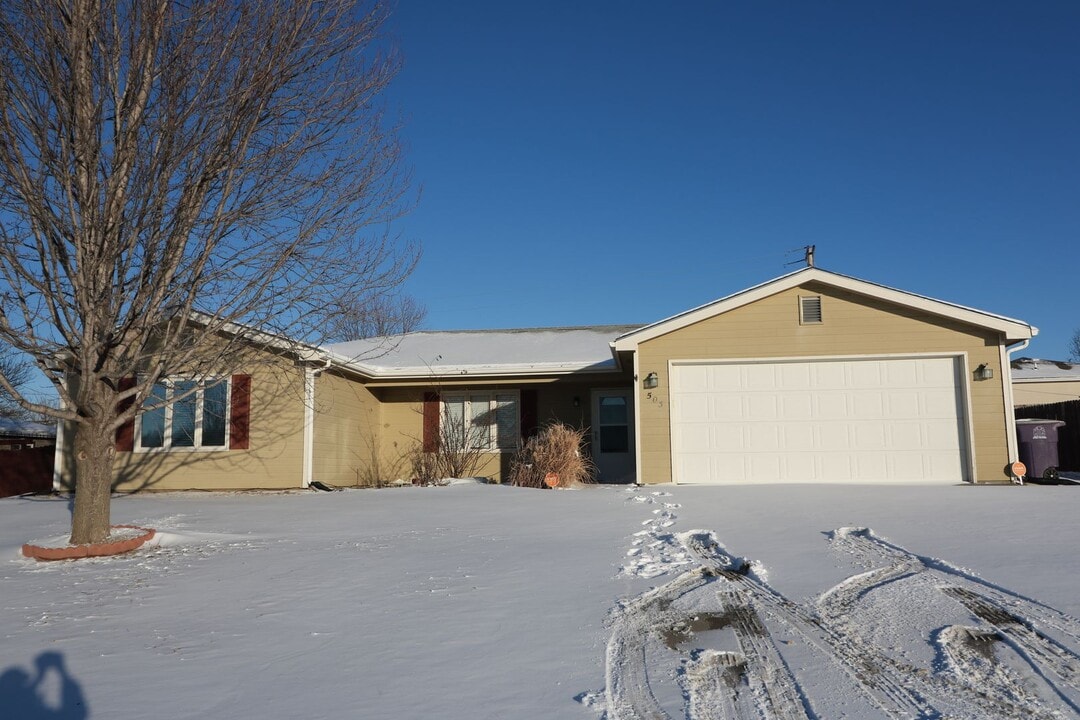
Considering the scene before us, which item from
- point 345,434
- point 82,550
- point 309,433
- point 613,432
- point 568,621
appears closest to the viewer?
point 568,621

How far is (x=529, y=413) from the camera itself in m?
15.6

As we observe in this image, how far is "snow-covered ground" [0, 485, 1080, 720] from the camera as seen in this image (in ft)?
11.3

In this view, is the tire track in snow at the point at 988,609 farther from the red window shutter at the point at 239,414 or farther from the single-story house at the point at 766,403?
the red window shutter at the point at 239,414

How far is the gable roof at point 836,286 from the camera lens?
1130cm

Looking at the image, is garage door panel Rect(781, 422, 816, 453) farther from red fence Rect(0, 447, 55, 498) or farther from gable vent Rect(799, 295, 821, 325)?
red fence Rect(0, 447, 55, 498)

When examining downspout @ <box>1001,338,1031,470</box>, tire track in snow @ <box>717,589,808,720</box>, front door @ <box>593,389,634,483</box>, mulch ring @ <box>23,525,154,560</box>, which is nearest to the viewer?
tire track in snow @ <box>717,589,808,720</box>

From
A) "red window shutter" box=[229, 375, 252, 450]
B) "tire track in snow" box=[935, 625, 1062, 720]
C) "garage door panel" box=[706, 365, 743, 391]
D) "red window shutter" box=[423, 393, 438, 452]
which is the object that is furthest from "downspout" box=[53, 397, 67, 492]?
"tire track in snow" box=[935, 625, 1062, 720]

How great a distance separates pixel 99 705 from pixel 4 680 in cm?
78

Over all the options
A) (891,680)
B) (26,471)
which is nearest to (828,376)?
(891,680)

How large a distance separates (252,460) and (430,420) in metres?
3.89

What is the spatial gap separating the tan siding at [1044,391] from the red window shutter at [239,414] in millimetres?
20509

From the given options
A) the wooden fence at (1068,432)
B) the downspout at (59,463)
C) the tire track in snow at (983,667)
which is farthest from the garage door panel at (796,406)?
the downspout at (59,463)

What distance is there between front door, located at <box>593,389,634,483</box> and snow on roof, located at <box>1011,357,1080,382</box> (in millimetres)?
13463

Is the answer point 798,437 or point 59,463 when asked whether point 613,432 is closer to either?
point 798,437
